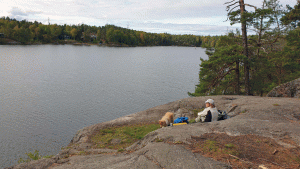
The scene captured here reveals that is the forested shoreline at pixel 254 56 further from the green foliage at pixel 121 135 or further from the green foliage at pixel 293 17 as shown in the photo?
the green foliage at pixel 121 135

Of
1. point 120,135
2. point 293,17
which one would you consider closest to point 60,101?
point 120,135

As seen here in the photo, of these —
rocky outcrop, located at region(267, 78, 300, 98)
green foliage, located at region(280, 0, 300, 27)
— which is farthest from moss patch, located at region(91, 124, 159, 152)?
green foliage, located at region(280, 0, 300, 27)

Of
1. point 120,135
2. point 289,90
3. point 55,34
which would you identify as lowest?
point 120,135

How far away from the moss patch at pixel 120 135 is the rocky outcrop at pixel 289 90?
388 inches

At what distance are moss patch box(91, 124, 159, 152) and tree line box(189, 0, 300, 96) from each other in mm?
11122

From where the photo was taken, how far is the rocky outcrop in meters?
15.1

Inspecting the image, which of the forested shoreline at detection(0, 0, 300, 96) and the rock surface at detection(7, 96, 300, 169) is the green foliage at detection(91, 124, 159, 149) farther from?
the forested shoreline at detection(0, 0, 300, 96)

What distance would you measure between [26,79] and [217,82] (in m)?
38.3

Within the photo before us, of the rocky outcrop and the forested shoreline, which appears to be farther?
the forested shoreline

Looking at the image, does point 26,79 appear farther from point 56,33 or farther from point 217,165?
point 56,33

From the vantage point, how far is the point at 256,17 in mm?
19906

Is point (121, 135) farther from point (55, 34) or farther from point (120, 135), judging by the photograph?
point (55, 34)

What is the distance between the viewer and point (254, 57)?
2248 centimetres

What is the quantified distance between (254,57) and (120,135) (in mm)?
16788
